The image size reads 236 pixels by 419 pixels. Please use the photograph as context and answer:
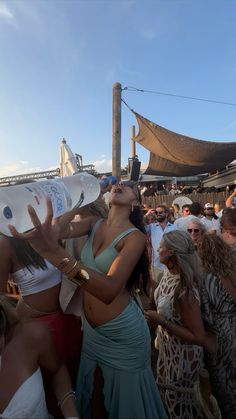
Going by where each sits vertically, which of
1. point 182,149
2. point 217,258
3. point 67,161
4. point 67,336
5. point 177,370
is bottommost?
point 177,370

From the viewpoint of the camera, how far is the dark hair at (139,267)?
4.92ft

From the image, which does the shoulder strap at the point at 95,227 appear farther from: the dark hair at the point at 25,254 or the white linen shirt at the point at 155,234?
the white linen shirt at the point at 155,234

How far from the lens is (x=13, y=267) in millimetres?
1430

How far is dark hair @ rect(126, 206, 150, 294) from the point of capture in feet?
4.92

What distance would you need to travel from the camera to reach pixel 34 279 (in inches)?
58.0

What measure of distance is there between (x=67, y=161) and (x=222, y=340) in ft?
9.72

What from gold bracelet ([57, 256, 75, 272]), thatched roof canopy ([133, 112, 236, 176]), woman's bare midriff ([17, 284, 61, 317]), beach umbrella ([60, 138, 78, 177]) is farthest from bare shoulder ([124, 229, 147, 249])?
thatched roof canopy ([133, 112, 236, 176])

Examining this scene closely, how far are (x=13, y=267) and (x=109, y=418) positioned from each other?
795 mm

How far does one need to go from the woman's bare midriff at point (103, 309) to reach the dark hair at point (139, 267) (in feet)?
0.29

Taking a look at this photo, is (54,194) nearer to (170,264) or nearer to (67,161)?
(170,264)

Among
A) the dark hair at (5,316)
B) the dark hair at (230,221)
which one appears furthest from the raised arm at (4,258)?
the dark hair at (230,221)

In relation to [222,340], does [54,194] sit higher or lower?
higher

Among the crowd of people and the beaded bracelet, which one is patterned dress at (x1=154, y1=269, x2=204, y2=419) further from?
the beaded bracelet

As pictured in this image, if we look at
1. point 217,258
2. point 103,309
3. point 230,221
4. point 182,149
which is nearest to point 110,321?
point 103,309
